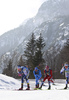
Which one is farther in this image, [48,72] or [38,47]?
[38,47]

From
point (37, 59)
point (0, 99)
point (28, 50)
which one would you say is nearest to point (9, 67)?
point (28, 50)

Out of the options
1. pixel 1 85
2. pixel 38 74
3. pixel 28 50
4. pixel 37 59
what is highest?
pixel 28 50

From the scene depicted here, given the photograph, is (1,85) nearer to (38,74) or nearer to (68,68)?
(38,74)

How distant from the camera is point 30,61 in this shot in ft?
101

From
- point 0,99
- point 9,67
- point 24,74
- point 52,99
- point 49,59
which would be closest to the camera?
point 52,99

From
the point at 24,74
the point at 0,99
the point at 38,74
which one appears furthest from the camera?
the point at 38,74

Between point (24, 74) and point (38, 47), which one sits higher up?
point (38, 47)

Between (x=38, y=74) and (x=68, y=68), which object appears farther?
(x=38, y=74)

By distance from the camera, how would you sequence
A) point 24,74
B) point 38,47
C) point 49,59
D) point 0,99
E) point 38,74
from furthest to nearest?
point 49,59, point 38,47, point 38,74, point 24,74, point 0,99

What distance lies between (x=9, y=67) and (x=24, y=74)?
1341 inches

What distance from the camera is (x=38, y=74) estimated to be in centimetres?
1055

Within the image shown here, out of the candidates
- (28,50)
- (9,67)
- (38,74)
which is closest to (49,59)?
(9,67)

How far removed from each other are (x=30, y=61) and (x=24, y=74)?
2117cm

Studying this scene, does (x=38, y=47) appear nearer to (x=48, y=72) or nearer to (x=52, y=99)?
(x=48, y=72)
